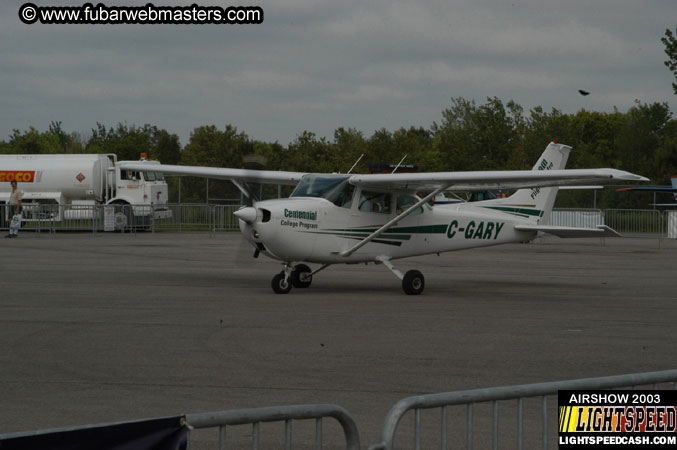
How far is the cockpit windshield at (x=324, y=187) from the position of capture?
663 inches

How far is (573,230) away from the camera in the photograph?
18641 mm

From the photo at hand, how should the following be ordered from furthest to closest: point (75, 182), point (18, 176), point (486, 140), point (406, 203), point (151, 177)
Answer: point (486, 140), point (151, 177), point (18, 176), point (75, 182), point (406, 203)

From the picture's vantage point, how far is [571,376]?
875cm

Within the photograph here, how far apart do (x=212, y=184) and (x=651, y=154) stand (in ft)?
142

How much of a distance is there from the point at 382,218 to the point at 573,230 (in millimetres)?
4314

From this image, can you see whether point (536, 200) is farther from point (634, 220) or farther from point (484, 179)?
point (634, 220)

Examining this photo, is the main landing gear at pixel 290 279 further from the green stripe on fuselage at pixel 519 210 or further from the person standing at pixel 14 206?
the person standing at pixel 14 206

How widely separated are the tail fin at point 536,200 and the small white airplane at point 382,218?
30 mm

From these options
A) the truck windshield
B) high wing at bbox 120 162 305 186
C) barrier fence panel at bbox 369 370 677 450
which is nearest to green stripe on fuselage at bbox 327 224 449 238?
high wing at bbox 120 162 305 186

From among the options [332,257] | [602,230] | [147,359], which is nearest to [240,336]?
[147,359]

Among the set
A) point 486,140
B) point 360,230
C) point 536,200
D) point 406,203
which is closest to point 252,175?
point 360,230

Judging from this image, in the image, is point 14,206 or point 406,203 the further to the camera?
point 14,206

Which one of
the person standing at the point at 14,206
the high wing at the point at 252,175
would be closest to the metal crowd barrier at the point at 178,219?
the person standing at the point at 14,206

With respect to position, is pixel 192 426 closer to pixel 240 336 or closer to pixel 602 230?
pixel 240 336
